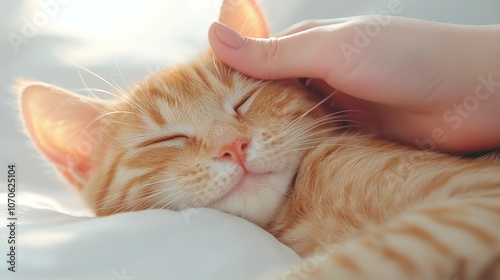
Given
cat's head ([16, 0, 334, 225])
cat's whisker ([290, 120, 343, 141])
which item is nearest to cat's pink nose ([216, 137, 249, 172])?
cat's head ([16, 0, 334, 225])

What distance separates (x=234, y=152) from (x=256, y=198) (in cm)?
9

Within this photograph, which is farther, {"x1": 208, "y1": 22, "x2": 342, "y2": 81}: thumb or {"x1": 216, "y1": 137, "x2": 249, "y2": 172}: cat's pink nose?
{"x1": 208, "y1": 22, "x2": 342, "y2": 81}: thumb

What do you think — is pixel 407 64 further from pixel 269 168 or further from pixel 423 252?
pixel 423 252

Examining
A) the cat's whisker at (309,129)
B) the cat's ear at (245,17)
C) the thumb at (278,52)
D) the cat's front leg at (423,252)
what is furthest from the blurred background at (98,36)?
the cat's front leg at (423,252)

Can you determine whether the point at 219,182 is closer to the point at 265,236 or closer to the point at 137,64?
the point at 265,236

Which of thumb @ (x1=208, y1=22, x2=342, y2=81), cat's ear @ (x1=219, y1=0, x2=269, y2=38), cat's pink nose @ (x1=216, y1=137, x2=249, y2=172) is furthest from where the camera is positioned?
cat's ear @ (x1=219, y1=0, x2=269, y2=38)

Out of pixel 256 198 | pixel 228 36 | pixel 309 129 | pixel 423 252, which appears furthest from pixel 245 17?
pixel 423 252

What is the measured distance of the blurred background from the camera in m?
1.40

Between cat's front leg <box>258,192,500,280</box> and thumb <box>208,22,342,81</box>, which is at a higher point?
thumb <box>208,22,342,81</box>

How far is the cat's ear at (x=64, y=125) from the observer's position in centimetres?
107

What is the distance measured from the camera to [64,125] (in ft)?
3.61

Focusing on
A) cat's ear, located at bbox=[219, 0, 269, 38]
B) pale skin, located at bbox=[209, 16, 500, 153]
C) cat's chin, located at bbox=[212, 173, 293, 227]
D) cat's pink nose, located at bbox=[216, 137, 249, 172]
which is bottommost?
cat's chin, located at bbox=[212, 173, 293, 227]

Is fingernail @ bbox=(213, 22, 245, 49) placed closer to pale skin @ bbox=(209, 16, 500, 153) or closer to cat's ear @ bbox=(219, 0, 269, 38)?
pale skin @ bbox=(209, 16, 500, 153)

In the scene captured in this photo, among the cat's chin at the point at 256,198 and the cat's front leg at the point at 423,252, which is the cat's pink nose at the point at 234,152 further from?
the cat's front leg at the point at 423,252
